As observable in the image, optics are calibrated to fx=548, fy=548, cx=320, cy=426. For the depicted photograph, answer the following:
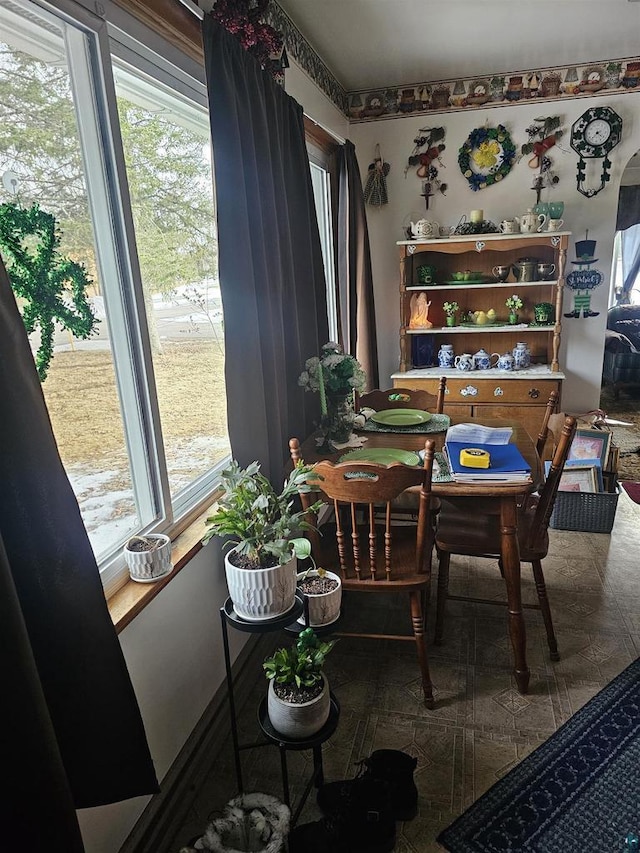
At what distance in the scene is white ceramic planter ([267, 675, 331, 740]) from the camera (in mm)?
1298

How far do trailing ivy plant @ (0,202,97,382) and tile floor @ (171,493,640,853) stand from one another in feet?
4.37

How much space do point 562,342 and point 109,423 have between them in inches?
131

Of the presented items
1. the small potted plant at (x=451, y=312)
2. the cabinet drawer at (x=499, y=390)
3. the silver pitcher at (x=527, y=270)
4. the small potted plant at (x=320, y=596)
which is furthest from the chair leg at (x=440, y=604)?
the silver pitcher at (x=527, y=270)

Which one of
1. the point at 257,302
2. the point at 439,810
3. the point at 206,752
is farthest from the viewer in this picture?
the point at 257,302

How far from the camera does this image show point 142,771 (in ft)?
3.81

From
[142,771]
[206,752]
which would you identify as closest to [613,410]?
[206,752]

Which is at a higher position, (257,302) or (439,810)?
(257,302)

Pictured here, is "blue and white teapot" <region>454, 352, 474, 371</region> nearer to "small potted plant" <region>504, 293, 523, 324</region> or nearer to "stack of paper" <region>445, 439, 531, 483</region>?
"small potted plant" <region>504, 293, 523, 324</region>

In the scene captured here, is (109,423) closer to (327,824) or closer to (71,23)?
(71,23)

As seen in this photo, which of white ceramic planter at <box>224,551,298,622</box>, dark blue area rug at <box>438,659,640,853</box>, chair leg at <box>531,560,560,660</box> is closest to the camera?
white ceramic planter at <box>224,551,298,622</box>

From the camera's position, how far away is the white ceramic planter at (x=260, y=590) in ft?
4.24

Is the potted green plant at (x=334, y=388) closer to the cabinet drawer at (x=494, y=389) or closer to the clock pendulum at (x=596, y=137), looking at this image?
the cabinet drawer at (x=494, y=389)

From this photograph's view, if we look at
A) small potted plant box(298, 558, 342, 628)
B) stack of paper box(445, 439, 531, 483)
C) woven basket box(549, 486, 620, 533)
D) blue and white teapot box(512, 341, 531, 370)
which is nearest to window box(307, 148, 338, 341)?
blue and white teapot box(512, 341, 531, 370)

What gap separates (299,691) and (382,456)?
34.5 inches
